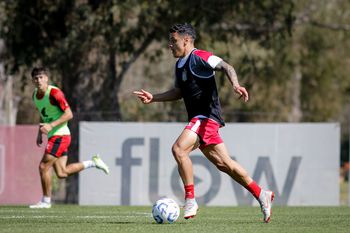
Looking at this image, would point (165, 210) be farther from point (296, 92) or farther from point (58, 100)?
point (296, 92)

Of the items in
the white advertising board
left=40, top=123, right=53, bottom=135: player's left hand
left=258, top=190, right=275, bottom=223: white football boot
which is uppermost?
left=40, top=123, right=53, bottom=135: player's left hand

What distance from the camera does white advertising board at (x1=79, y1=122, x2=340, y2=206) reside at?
1923cm

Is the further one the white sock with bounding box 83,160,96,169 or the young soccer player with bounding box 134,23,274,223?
the white sock with bounding box 83,160,96,169

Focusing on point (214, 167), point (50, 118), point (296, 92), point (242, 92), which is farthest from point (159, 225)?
Answer: point (296, 92)

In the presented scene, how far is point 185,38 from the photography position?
1060 cm

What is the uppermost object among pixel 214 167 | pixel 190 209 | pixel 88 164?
pixel 190 209

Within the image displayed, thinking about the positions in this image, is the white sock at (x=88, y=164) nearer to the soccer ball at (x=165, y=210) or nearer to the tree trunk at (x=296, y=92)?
the soccer ball at (x=165, y=210)

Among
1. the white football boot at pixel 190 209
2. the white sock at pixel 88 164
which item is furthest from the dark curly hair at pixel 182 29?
the white sock at pixel 88 164

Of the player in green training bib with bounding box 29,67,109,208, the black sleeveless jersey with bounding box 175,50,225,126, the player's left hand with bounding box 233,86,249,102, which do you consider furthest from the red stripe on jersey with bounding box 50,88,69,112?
the player's left hand with bounding box 233,86,249,102

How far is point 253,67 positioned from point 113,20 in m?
4.62

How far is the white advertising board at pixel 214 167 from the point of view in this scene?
1923 cm

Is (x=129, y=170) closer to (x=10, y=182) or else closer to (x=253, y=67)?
(x=10, y=182)

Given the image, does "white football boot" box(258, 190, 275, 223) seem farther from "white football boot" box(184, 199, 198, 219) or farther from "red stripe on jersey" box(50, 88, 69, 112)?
"red stripe on jersey" box(50, 88, 69, 112)

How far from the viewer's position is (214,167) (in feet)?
63.2
